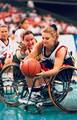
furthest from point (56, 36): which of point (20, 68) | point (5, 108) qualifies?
point (5, 108)

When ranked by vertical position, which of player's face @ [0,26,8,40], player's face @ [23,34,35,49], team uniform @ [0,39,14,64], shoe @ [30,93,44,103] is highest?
player's face @ [0,26,8,40]

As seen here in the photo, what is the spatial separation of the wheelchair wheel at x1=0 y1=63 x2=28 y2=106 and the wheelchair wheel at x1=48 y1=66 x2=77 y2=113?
87 millimetres

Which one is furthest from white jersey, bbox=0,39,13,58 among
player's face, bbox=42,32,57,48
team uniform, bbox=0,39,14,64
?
player's face, bbox=42,32,57,48

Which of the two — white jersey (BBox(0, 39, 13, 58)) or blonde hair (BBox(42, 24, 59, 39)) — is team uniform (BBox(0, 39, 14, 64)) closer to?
white jersey (BBox(0, 39, 13, 58))

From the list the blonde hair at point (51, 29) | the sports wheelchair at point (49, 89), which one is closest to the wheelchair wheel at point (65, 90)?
the sports wheelchair at point (49, 89)

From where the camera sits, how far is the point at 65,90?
1087 mm

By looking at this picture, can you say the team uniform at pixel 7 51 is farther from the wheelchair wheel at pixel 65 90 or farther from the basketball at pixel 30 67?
the wheelchair wheel at pixel 65 90

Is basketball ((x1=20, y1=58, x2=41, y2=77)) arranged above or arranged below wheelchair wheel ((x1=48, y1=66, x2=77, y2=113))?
above

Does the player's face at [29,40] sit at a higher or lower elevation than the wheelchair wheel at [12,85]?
higher

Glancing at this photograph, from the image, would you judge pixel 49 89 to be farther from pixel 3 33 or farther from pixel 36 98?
pixel 3 33

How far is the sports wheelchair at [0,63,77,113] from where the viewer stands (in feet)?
3.52

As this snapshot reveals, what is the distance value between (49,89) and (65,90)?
0.05m

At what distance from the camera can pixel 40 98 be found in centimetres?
108

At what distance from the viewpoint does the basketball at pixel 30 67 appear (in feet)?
3.47
